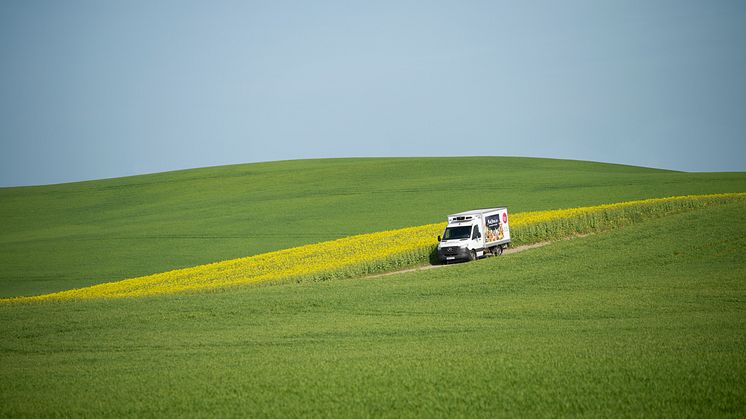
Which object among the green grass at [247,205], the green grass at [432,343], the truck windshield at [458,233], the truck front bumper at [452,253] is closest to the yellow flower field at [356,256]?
the truck windshield at [458,233]

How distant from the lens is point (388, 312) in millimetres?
26531

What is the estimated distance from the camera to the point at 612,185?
63219mm

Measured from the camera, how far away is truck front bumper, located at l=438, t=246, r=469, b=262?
39.3 m

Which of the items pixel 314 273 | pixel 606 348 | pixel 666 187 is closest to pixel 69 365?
pixel 606 348

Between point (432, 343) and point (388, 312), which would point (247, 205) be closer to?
point (388, 312)

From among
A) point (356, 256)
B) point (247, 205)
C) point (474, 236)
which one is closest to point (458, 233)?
point (474, 236)

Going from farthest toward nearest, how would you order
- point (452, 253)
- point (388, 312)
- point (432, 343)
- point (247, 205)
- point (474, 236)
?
1. point (247, 205)
2. point (474, 236)
3. point (452, 253)
4. point (388, 312)
5. point (432, 343)

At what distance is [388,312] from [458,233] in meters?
14.7

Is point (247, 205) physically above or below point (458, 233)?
above

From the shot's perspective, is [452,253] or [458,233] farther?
[458,233]

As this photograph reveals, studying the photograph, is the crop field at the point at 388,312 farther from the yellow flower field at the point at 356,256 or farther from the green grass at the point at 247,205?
the green grass at the point at 247,205

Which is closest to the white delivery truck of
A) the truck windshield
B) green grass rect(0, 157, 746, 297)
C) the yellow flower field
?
the truck windshield

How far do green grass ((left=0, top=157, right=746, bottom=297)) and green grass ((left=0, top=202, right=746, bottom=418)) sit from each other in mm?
16773

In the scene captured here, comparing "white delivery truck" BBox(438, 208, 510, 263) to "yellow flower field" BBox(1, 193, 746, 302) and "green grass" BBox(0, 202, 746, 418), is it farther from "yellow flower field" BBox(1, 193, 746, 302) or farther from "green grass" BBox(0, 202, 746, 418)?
"green grass" BBox(0, 202, 746, 418)
